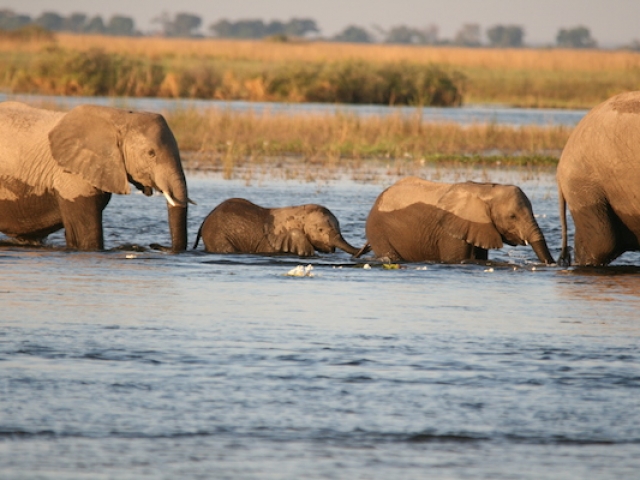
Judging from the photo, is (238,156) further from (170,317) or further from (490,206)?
(170,317)

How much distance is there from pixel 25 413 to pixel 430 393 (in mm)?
1971

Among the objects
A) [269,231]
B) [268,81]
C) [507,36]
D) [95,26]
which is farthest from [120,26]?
[269,231]

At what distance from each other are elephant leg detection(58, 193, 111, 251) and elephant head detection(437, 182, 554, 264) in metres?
3.01

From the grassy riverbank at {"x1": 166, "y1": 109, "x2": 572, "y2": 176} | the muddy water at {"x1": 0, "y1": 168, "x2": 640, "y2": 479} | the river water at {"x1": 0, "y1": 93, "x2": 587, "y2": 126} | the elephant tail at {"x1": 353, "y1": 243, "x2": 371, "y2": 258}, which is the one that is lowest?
the muddy water at {"x1": 0, "y1": 168, "x2": 640, "y2": 479}

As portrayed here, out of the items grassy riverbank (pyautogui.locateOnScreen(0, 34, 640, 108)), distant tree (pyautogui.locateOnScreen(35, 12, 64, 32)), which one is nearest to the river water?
grassy riverbank (pyautogui.locateOnScreen(0, 34, 640, 108))

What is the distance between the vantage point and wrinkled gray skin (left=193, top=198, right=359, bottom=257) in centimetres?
1248

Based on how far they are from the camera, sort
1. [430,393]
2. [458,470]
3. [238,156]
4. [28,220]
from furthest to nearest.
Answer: [238,156], [28,220], [430,393], [458,470]

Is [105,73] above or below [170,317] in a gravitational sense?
above

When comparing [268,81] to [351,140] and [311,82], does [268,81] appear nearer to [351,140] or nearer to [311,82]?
[311,82]

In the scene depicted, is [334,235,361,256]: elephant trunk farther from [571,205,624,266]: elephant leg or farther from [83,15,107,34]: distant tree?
[83,15,107,34]: distant tree

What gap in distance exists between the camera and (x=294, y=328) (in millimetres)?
8312

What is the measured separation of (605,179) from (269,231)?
3.19m

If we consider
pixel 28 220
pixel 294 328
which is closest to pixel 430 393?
pixel 294 328

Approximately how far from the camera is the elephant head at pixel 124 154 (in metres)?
Result: 11.8
